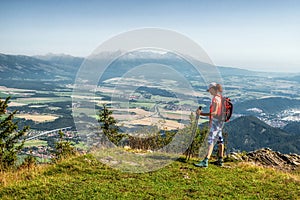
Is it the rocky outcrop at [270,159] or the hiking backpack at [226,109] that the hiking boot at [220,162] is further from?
the rocky outcrop at [270,159]

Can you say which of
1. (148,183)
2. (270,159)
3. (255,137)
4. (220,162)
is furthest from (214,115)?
(255,137)

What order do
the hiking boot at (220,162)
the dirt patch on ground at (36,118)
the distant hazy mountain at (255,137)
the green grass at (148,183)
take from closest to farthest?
the green grass at (148,183) < the hiking boot at (220,162) < the dirt patch on ground at (36,118) < the distant hazy mountain at (255,137)

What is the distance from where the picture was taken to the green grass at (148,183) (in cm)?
916

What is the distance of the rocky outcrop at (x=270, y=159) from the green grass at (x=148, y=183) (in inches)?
109

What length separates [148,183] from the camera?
33.1ft

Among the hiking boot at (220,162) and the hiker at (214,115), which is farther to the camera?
the hiking boot at (220,162)

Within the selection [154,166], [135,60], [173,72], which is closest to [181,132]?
[154,166]

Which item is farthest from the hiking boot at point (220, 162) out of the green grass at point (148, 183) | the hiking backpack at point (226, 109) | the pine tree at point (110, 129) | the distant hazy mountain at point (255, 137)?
the distant hazy mountain at point (255, 137)

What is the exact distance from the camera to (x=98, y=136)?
12023 mm

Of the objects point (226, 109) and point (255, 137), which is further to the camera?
point (255, 137)

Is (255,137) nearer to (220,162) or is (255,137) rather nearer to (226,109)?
(220,162)

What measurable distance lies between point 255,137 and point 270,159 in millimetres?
160231

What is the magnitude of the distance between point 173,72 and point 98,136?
146 inches

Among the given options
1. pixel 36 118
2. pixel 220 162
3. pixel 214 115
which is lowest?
pixel 36 118
